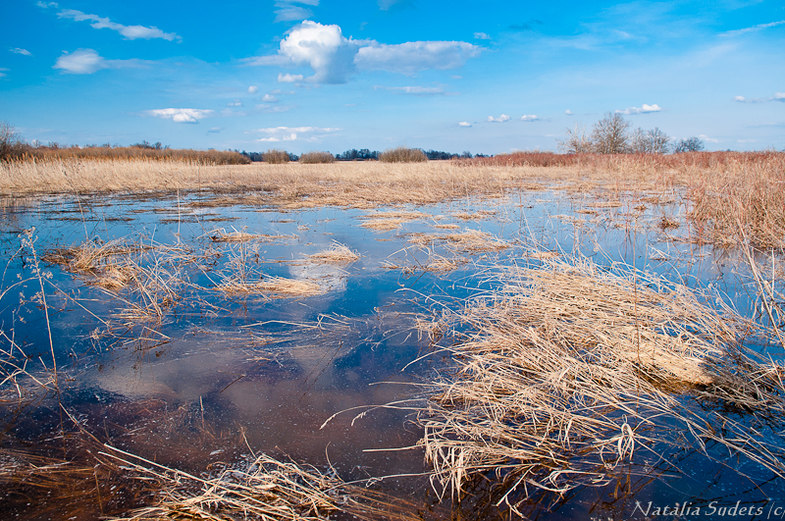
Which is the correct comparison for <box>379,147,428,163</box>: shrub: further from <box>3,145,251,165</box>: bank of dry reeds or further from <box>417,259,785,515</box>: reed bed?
<box>417,259,785,515</box>: reed bed

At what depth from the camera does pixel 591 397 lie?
2.27 m

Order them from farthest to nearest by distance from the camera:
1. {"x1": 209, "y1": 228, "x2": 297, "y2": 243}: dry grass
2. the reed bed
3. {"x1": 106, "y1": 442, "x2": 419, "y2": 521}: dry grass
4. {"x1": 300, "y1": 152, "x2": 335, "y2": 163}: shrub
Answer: {"x1": 300, "y1": 152, "x2": 335, "y2": 163}: shrub, {"x1": 209, "y1": 228, "x2": 297, "y2": 243}: dry grass, the reed bed, {"x1": 106, "y1": 442, "x2": 419, "y2": 521}: dry grass

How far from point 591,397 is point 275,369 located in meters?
1.92

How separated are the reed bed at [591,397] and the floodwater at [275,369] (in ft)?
0.32

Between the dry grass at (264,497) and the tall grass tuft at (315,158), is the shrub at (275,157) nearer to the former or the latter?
the tall grass tuft at (315,158)

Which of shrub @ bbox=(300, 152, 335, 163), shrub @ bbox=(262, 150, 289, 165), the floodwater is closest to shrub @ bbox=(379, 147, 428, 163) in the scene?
shrub @ bbox=(300, 152, 335, 163)

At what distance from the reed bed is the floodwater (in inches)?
3.8

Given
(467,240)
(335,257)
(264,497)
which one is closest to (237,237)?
(335,257)

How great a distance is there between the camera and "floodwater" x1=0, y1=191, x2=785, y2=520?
1.67 meters

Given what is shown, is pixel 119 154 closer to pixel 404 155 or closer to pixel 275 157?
pixel 275 157

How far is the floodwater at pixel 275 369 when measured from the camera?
5.49ft

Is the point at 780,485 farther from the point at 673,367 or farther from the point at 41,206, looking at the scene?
the point at 41,206

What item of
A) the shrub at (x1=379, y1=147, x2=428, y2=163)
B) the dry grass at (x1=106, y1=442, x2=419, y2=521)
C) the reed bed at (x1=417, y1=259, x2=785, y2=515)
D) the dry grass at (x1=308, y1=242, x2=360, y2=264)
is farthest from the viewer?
the shrub at (x1=379, y1=147, x2=428, y2=163)

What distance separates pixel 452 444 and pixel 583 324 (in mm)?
1644
